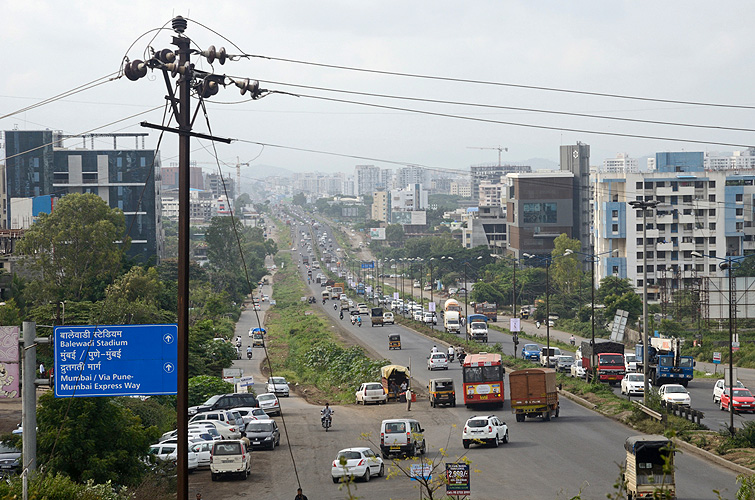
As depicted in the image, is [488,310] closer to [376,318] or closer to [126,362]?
[376,318]

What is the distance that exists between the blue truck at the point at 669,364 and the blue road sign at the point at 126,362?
123 feet

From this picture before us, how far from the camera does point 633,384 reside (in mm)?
48281

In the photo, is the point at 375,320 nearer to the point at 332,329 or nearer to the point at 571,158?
the point at 332,329

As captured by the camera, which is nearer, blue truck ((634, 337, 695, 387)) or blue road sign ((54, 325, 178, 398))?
blue road sign ((54, 325, 178, 398))

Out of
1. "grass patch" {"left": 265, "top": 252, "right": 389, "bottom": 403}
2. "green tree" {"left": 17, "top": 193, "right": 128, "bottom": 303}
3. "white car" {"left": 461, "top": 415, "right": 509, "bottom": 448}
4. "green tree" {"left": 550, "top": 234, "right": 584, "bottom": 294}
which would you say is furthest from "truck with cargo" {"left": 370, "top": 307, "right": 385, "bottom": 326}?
"white car" {"left": 461, "top": 415, "right": 509, "bottom": 448}

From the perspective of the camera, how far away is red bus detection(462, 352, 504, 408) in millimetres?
43312

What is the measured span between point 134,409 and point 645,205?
82.7ft

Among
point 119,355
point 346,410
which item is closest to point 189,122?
point 119,355

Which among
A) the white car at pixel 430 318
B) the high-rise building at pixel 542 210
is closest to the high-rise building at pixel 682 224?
the white car at pixel 430 318

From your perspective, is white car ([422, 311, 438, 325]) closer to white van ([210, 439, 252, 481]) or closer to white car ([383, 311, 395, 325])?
white car ([383, 311, 395, 325])

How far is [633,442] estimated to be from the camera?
2300 centimetres

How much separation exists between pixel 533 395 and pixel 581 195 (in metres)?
123

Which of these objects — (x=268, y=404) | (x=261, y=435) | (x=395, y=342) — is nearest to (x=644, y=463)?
(x=261, y=435)

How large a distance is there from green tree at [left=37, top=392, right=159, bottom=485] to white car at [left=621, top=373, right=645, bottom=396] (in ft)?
104
